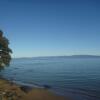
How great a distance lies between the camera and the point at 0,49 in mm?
52438

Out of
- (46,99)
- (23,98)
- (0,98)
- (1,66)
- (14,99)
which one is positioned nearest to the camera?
(0,98)

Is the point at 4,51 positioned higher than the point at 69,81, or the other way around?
the point at 4,51

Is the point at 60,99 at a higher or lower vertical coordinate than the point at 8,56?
lower

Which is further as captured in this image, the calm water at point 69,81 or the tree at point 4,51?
the tree at point 4,51

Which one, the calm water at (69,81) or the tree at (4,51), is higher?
the tree at (4,51)

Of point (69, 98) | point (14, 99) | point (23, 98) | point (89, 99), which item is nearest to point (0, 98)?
point (14, 99)

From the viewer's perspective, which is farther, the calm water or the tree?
the tree

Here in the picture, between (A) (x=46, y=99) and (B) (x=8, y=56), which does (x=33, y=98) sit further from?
(B) (x=8, y=56)

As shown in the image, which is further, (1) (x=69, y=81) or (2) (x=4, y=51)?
(1) (x=69, y=81)

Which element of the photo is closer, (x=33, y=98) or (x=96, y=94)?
(x=33, y=98)

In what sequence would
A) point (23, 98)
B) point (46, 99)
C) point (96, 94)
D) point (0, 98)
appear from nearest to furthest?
point (0, 98), point (23, 98), point (46, 99), point (96, 94)

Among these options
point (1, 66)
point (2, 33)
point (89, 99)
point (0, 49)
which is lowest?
point (89, 99)

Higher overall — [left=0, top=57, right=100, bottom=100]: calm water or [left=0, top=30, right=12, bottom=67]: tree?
[left=0, top=30, right=12, bottom=67]: tree

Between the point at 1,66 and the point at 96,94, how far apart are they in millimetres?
21886
